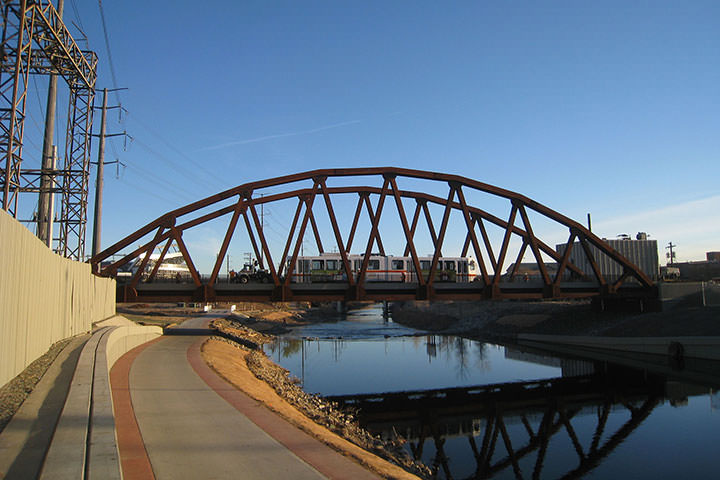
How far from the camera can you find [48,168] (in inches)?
1437

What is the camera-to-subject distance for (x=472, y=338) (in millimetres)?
63625

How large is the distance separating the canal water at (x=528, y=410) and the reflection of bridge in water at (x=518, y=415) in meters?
0.06

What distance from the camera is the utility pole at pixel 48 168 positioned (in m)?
35.7

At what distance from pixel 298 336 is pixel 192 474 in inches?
2259

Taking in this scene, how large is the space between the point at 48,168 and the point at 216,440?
33656mm

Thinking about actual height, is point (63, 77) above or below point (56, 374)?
above

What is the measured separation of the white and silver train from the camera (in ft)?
167

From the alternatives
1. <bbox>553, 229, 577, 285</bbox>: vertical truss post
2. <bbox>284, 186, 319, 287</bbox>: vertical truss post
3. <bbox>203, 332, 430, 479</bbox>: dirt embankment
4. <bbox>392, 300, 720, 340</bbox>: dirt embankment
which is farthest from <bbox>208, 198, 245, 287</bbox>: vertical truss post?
<bbox>392, 300, 720, 340</bbox>: dirt embankment

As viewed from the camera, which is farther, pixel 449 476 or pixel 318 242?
pixel 318 242

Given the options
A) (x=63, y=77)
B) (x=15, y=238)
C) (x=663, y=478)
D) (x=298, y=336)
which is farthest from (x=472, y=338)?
(x=15, y=238)

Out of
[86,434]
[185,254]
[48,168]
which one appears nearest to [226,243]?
[185,254]

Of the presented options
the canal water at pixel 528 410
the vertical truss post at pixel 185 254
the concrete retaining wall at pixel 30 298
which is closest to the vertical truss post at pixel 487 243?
the canal water at pixel 528 410

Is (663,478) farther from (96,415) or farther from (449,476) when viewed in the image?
(96,415)

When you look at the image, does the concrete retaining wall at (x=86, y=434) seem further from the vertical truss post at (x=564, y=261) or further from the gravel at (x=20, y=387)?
the vertical truss post at (x=564, y=261)
